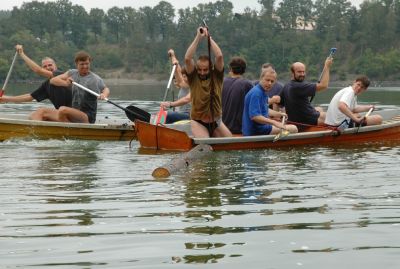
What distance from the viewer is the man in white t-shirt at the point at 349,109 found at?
46.5 ft

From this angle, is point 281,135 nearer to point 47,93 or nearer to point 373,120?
point 373,120

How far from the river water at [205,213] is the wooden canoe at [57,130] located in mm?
2677

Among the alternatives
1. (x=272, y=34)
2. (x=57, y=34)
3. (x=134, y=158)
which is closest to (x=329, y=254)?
(x=134, y=158)

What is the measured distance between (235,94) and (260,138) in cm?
90

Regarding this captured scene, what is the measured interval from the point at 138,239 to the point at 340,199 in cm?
246

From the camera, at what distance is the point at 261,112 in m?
13.1

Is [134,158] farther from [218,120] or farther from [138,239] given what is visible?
[138,239]

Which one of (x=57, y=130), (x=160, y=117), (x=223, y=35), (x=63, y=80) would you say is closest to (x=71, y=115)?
(x=57, y=130)

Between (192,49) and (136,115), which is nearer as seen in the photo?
(192,49)

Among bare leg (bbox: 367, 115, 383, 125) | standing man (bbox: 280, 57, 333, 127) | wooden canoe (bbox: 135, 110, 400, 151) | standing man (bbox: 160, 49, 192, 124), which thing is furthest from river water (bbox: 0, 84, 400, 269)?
standing man (bbox: 160, 49, 192, 124)

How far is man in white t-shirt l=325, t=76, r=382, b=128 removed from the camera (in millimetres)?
14164

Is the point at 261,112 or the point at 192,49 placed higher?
the point at 192,49

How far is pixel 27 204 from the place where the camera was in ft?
27.7

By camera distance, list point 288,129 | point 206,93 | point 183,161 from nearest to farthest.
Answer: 1. point 183,161
2. point 206,93
3. point 288,129
